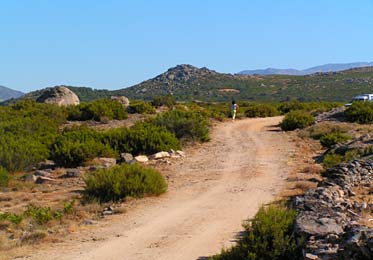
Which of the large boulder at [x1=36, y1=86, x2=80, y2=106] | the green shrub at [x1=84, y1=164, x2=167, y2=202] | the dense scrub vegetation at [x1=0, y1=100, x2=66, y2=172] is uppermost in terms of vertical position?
the large boulder at [x1=36, y1=86, x2=80, y2=106]

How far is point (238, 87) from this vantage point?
131 m

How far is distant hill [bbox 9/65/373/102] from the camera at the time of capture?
354 feet

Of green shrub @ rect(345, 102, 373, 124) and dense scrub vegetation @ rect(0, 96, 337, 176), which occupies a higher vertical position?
dense scrub vegetation @ rect(0, 96, 337, 176)

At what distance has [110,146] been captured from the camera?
819 inches

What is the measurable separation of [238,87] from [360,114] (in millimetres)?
100127

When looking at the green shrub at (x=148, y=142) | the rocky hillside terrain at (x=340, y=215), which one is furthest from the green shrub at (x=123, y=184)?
the green shrub at (x=148, y=142)

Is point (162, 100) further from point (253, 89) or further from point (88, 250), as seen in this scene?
point (253, 89)

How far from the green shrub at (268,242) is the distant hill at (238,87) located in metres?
89.6

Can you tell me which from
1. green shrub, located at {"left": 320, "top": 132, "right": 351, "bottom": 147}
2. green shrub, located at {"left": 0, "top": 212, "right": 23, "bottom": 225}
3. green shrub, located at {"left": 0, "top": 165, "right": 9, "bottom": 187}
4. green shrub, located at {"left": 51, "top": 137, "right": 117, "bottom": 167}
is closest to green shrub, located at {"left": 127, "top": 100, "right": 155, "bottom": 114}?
green shrub, located at {"left": 320, "top": 132, "right": 351, "bottom": 147}

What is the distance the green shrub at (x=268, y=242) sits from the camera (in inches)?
289

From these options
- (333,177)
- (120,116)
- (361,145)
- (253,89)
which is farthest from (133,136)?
(253,89)

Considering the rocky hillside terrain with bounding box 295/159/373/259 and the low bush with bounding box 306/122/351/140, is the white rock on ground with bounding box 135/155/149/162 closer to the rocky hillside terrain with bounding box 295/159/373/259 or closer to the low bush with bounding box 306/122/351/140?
the rocky hillside terrain with bounding box 295/159/373/259

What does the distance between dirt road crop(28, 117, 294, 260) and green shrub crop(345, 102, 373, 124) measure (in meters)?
11.3

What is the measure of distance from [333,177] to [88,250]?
6433 millimetres
